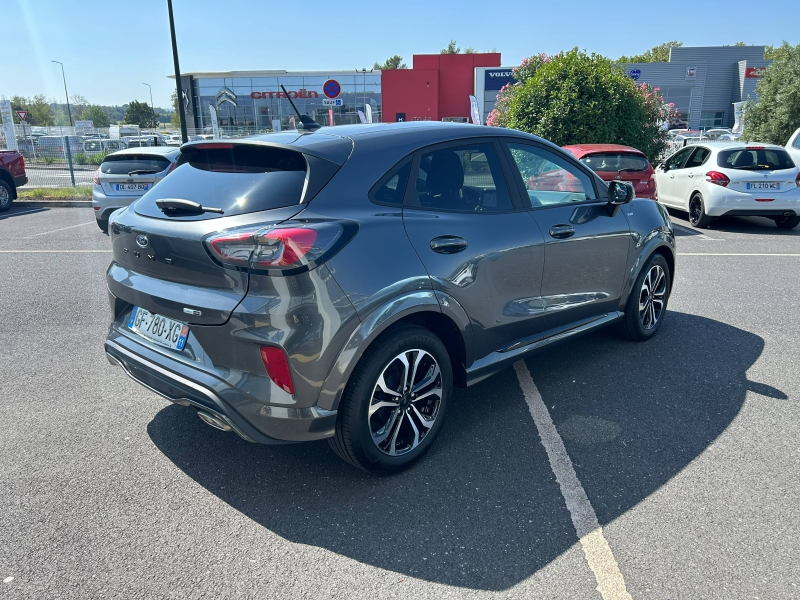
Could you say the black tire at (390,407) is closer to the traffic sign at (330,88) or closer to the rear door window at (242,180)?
the rear door window at (242,180)

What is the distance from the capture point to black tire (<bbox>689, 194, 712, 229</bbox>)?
10.8 metres

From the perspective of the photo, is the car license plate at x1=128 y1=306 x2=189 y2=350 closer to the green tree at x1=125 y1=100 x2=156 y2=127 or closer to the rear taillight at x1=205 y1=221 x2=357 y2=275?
the rear taillight at x1=205 y1=221 x2=357 y2=275

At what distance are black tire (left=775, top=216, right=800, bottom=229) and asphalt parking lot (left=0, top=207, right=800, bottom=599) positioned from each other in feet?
23.3

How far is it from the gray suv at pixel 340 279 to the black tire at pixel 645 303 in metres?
1.12

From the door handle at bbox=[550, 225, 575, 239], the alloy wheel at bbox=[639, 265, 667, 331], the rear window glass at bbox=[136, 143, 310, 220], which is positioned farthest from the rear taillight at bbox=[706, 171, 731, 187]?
the rear window glass at bbox=[136, 143, 310, 220]

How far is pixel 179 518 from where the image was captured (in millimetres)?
2814

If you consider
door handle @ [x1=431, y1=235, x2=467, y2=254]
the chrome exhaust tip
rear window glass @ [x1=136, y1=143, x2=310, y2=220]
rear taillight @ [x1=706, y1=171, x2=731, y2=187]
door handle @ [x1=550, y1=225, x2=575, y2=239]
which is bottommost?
the chrome exhaust tip

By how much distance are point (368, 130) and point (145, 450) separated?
7.18 ft

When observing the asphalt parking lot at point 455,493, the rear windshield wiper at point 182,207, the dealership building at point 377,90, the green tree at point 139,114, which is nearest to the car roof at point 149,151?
the asphalt parking lot at point 455,493

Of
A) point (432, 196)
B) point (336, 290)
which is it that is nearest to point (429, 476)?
point (336, 290)

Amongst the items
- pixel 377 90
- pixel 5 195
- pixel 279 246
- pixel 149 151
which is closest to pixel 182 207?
pixel 279 246

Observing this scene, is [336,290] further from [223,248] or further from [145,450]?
[145,450]

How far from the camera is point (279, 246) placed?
8.50ft

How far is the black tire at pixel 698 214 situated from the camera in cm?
1080
